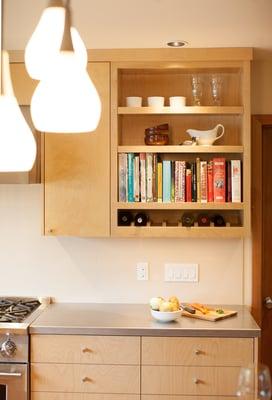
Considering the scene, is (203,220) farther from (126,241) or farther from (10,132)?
(10,132)

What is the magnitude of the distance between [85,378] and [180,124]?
1.62 metres

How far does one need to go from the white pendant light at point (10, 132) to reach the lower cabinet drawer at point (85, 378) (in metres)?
1.94

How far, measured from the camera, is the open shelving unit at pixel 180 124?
3350mm

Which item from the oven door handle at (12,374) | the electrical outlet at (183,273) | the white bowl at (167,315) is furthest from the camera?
the electrical outlet at (183,273)

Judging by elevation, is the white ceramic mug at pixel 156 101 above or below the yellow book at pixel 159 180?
above

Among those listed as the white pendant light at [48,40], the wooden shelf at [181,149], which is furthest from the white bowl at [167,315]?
the white pendant light at [48,40]

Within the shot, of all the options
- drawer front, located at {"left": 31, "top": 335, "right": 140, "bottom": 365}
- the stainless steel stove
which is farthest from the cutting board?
the stainless steel stove

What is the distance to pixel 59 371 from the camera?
124 inches

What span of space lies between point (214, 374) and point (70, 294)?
3.56 feet

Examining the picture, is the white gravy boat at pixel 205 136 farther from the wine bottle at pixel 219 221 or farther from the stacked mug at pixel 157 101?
the wine bottle at pixel 219 221

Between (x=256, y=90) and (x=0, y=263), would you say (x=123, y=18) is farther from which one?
(x=0, y=263)

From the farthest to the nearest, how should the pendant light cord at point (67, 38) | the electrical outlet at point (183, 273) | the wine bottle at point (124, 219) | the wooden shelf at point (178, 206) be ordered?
the electrical outlet at point (183, 273), the wine bottle at point (124, 219), the wooden shelf at point (178, 206), the pendant light cord at point (67, 38)

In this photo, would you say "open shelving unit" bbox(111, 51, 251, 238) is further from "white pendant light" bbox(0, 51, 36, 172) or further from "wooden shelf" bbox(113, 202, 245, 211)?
"white pendant light" bbox(0, 51, 36, 172)

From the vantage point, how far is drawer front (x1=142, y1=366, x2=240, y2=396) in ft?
10.2
